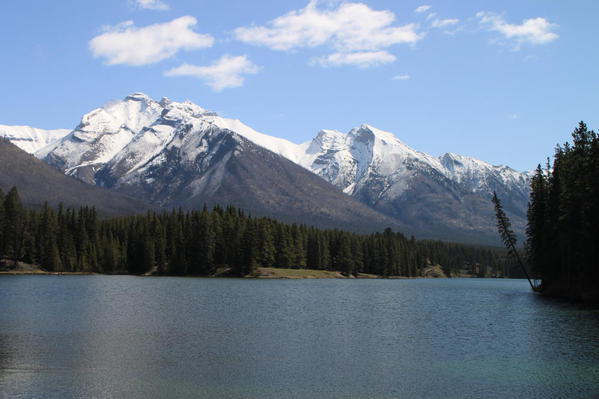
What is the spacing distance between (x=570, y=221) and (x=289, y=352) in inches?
2773

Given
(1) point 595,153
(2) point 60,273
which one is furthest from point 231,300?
(2) point 60,273

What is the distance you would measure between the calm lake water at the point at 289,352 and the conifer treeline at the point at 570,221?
1537cm

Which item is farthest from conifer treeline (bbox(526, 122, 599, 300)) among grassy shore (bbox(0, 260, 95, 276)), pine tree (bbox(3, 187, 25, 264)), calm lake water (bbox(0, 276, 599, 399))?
pine tree (bbox(3, 187, 25, 264))

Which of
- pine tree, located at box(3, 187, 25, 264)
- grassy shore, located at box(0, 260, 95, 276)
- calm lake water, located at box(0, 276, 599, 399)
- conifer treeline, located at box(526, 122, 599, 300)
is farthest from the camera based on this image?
pine tree, located at box(3, 187, 25, 264)

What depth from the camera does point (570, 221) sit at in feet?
333

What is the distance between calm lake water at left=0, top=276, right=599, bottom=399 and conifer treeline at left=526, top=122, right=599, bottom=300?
1537 centimetres

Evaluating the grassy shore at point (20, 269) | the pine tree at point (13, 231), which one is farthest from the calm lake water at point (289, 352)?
the pine tree at point (13, 231)

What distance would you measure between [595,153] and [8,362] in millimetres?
89032

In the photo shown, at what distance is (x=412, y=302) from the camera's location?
110438 mm

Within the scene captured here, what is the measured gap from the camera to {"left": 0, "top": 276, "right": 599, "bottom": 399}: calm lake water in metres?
38.7

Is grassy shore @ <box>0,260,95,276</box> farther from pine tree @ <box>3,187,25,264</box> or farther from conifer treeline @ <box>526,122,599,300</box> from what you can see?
conifer treeline @ <box>526,122,599,300</box>

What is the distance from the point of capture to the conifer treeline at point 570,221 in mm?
95375

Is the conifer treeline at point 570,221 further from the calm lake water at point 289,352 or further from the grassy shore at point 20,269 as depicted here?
the grassy shore at point 20,269

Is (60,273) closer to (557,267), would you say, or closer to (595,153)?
(557,267)
